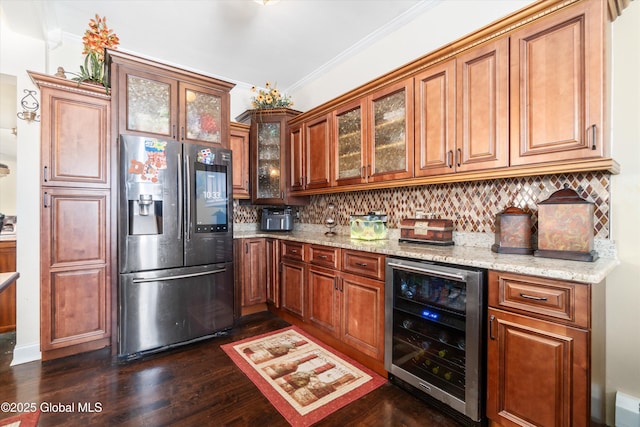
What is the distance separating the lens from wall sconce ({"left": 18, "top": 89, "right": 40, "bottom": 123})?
7.79 ft

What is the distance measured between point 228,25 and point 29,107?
72.6 inches

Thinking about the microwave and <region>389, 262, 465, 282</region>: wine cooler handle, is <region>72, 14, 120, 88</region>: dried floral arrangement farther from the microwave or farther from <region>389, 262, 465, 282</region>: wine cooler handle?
<region>389, 262, 465, 282</region>: wine cooler handle

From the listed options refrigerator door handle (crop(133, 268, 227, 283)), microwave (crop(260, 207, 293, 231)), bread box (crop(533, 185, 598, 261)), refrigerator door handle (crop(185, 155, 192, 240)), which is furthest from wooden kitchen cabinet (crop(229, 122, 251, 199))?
bread box (crop(533, 185, 598, 261))

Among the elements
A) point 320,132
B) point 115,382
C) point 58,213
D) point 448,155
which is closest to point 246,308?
point 115,382

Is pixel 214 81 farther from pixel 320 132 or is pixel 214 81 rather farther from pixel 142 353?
pixel 142 353

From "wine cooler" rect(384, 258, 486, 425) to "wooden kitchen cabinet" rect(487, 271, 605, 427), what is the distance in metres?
0.07

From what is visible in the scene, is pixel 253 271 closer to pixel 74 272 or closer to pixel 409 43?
pixel 74 272

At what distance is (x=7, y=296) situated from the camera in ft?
9.39

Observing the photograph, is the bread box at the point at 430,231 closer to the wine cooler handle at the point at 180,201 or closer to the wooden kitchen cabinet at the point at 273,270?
the wooden kitchen cabinet at the point at 273,270

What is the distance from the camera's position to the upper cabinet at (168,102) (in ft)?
8.05

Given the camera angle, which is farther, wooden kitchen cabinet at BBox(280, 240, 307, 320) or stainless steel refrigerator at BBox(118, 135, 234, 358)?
wooden kitchen cabinet at BBox(280, 240, 307, 320)

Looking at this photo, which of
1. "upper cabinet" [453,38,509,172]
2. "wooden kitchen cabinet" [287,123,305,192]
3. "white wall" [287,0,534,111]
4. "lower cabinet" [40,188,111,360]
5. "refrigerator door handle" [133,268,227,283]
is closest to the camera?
"upper cabinet" [453,38,509,172]

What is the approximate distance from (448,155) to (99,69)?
3013 millimetres

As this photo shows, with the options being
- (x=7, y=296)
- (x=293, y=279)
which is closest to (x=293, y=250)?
(x=293, y=279)
